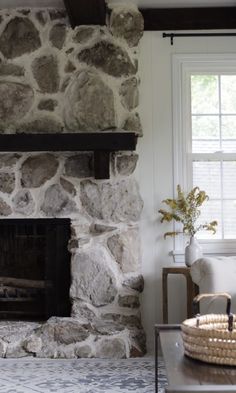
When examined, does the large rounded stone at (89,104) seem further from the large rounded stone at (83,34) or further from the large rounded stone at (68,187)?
the large rounded stone at (68,187)

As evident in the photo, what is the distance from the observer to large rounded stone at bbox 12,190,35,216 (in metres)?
4.36

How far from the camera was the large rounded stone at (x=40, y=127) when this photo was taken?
14.4ft

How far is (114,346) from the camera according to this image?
13.3 ft

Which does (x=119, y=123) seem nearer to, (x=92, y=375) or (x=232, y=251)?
(x=232, y=251)

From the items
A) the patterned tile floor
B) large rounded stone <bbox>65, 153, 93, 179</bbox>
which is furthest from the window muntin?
the patterned tile floor

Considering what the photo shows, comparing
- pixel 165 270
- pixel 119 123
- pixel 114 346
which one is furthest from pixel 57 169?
pixel 114 346

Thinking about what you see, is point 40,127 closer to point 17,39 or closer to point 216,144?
point 17,39

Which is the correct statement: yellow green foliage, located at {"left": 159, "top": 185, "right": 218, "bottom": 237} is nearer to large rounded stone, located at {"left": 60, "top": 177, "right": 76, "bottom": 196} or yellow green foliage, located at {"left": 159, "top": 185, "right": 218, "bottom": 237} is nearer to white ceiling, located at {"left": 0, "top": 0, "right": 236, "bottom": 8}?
large rounded stone, located at {"left": 60, "top": 177, "right": 76, "bottom": 196}

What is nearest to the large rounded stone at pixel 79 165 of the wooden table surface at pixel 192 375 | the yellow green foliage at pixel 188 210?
the yellow green foliage at pixel 188 210

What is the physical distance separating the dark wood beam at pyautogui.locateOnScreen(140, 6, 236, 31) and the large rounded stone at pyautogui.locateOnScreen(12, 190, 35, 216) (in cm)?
169

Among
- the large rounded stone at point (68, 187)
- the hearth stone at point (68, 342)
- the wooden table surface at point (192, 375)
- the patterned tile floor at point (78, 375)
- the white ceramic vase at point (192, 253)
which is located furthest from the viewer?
the large rounded stone at point (68, 187)

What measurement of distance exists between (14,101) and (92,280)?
1.57m

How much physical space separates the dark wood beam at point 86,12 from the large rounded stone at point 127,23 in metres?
0.11

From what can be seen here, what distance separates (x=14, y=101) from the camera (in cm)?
440
